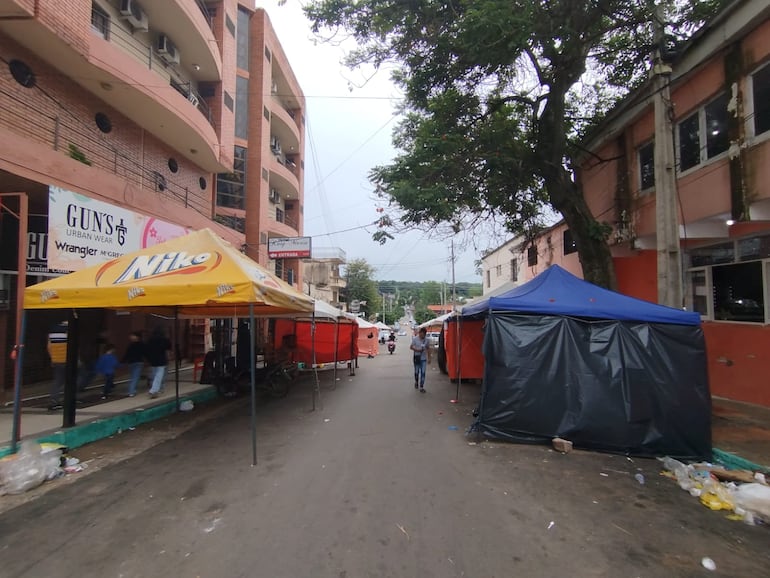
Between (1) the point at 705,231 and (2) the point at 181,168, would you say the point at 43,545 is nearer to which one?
(1) the point at 705,231

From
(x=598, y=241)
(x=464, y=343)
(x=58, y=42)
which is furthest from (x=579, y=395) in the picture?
(x=58, y=42)

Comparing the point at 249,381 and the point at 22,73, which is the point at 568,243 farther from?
the point at 22,73

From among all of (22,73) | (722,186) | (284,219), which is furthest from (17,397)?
(284,219)

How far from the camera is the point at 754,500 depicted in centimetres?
421

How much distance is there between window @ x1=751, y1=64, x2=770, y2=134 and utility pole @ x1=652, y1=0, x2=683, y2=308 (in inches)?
60.7

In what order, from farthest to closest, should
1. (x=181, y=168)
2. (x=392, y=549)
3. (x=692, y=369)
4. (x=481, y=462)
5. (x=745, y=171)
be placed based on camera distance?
(x=181, y=168), (x=745, y=171), (x=692, y=369), (x=481, y=462), (x=392, y=549)

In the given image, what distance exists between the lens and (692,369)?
636cm

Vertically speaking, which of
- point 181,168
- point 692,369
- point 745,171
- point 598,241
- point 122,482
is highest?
point 181,168

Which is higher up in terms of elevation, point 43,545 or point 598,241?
point 598,241

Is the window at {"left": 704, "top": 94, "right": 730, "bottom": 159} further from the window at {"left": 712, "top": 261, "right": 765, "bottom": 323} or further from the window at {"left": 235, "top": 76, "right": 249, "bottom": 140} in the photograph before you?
the window at {"left": 235, "top": 76, "right": 249, "bottom": 140}

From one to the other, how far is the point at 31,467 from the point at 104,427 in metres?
2.40

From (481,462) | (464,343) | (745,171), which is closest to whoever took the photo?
(481,462)

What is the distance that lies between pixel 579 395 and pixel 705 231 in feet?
17.1

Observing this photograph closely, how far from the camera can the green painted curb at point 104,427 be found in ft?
20.7
